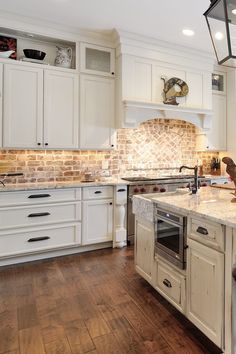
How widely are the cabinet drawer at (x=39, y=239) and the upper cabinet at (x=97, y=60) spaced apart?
7.37 feet

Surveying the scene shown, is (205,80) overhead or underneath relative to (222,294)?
overhead

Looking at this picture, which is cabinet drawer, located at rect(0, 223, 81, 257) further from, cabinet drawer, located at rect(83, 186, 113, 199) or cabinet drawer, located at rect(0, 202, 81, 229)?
cabinet drawer, located at rect(83, 186, 113, 199)

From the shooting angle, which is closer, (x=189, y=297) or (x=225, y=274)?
(x=225, y=274)

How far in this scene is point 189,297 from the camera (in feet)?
5.85

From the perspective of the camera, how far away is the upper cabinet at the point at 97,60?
3570mm

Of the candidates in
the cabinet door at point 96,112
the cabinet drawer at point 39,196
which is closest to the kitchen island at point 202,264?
the cabinet drawer at point 39,196

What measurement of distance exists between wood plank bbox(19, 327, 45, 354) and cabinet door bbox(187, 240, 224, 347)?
3.48ft

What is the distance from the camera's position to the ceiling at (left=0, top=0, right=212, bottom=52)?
9.41 feet

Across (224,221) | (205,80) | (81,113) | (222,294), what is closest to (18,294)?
(222,294)

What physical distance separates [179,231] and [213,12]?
1.48 metres

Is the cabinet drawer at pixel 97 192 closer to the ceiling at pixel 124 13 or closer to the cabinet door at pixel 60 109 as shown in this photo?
the cabinet door at pixel 60 109

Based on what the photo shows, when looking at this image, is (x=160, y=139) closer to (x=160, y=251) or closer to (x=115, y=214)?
(x=115, y=214)

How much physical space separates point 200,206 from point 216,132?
11.0 feet

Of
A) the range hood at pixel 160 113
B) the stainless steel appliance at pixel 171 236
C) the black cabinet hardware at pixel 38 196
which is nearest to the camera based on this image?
the stainless steel appliance at pixel 171 236
